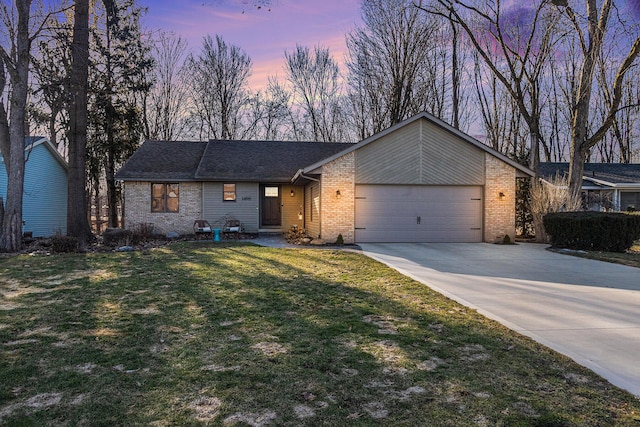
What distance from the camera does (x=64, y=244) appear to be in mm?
12297

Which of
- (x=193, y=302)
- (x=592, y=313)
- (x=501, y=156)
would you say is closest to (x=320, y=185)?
(x=501, y=156)


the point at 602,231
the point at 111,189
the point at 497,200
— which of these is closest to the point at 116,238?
the point at 111,189

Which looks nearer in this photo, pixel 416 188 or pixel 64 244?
pixel 64 244

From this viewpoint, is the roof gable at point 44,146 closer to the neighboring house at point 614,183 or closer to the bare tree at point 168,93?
the bare tree at point 168,93

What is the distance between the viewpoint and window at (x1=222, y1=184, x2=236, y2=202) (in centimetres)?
1814

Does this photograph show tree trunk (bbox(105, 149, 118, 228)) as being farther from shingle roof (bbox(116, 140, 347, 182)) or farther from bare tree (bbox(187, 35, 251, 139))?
bare tree (bbox(187, 35, 251, 139))

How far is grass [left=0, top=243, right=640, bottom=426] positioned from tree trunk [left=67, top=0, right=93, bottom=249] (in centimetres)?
863

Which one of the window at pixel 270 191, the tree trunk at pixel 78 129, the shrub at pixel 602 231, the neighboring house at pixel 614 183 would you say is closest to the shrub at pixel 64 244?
the tree trunk at pixel 78 129

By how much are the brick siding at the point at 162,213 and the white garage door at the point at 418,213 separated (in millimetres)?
7753

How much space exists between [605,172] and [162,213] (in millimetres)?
24431

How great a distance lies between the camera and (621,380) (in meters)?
3.20

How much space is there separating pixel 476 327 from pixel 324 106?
2535cm

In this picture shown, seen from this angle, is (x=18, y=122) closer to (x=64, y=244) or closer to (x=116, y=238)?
(x=64, y=244)

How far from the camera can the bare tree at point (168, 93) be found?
26750 millimetres
